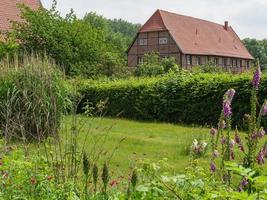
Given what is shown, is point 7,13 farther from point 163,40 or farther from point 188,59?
point 188,59

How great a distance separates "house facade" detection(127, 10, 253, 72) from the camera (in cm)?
4834

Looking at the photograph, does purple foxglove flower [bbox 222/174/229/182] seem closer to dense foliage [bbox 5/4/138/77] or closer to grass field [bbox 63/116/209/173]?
grass field [bbox 63/116/209/173]

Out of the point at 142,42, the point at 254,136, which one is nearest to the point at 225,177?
the point at 254,136

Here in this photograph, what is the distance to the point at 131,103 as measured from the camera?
18.5 meters

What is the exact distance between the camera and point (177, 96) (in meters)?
17.1

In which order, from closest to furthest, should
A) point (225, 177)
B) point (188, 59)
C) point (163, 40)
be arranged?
1. point (225, 177)
2. point (163, 40)
3. point (188, 59)

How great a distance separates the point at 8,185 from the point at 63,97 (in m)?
7.01

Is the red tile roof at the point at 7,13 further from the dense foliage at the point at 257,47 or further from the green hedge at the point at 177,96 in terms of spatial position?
the dense foliage at the point at 257,47

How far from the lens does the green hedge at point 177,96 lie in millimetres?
15430

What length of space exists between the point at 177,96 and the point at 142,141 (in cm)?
538

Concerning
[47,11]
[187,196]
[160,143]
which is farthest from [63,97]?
[47,11]

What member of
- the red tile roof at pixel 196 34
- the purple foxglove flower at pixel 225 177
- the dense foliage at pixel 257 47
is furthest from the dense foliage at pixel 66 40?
the dense foliage at pixel 257 47

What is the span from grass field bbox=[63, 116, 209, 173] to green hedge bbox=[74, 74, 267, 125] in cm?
93

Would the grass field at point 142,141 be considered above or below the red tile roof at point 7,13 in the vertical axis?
below
